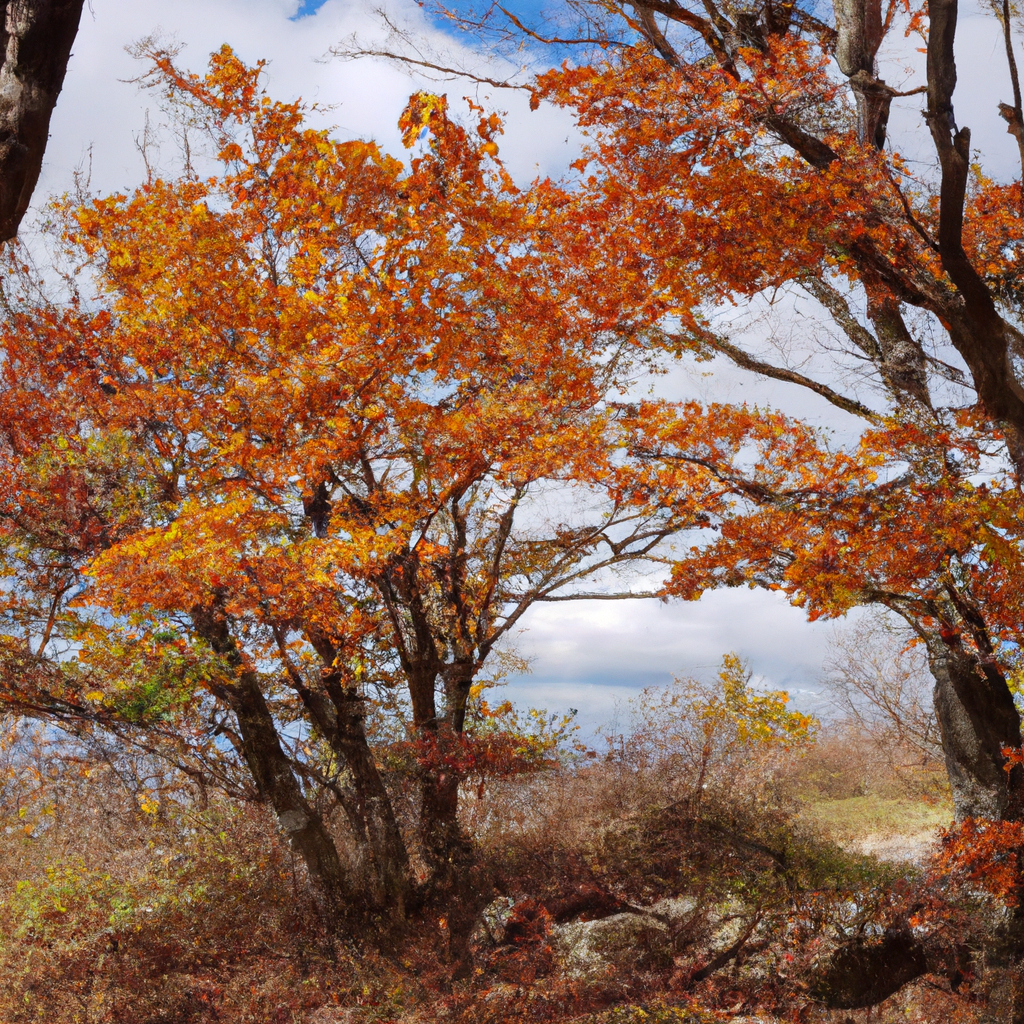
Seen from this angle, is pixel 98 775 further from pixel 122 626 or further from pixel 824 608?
pixel 824 608

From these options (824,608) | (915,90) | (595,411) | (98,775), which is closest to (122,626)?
(98,775)

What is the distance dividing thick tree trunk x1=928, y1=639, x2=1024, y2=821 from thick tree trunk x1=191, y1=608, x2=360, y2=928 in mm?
8668

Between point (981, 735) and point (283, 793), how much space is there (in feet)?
31.6

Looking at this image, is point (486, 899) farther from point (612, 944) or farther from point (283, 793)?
point (283, 793)

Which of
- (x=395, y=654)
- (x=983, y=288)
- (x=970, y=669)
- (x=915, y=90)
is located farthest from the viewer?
(x=395, y=654)

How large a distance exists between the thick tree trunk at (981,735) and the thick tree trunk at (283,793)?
867cm

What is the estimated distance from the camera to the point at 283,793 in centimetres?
1138

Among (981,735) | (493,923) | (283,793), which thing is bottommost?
(493,923)

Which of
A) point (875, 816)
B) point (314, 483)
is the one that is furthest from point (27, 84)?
point (875, 816)

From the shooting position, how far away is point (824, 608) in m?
10.3

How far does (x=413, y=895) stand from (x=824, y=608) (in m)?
7.42

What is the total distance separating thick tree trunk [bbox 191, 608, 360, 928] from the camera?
1124cm

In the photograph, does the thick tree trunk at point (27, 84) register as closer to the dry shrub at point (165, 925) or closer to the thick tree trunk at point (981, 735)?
the dry shrub at point (165, 925)

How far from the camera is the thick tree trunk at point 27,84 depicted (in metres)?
3.70
